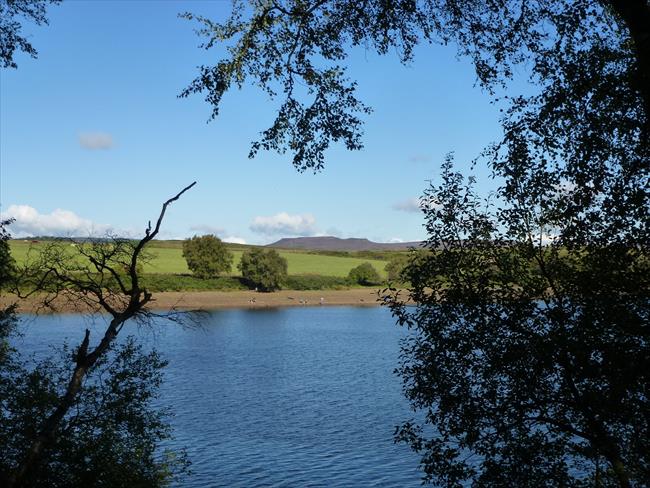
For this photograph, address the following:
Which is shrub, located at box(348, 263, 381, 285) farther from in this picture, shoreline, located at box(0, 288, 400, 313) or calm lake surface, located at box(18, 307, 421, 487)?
calm lake surface, located at box(18, 307, 421, 487)

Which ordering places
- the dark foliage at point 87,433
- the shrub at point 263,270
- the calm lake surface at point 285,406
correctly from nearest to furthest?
the dark foliage at point 87,433, the calm lake surface at point 285,406, the shrub at point 263,270

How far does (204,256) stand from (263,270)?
14.5 m

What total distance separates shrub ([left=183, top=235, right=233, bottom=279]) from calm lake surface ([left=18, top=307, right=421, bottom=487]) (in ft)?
198

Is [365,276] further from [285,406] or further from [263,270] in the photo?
[285,406]

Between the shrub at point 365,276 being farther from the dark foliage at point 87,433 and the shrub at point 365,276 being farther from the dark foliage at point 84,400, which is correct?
the dark foliage at point 87,433

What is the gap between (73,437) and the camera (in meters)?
19.6

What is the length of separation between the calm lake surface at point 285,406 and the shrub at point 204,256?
6046 centimetres

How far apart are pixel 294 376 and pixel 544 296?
47798 mm

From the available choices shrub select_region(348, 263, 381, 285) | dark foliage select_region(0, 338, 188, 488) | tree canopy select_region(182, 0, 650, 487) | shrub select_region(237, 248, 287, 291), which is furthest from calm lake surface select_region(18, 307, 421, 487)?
shrub select_region(348, 263, 381, 285)

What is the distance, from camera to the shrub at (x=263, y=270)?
150875mm

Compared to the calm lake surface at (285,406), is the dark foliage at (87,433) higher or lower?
higher

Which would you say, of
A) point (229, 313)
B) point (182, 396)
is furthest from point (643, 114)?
point (229, 313)

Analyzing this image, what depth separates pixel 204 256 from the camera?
497ft

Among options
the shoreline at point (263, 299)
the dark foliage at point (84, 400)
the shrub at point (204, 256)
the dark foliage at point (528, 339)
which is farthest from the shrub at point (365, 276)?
the dark foliage at point (528, 339)
